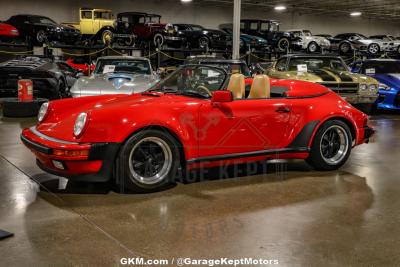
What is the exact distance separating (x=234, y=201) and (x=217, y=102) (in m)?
0.99

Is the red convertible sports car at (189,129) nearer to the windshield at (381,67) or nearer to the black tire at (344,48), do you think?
the windshield at (381,67)

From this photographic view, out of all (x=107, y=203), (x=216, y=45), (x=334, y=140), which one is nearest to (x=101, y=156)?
(x=107, y=203)

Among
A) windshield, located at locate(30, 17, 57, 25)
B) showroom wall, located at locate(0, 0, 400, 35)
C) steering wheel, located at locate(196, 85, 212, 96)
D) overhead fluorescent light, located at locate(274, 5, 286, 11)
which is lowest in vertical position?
steering wheel, located at locate(196, 85, 212, 96)

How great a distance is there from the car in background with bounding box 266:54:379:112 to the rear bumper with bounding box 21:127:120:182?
655cm

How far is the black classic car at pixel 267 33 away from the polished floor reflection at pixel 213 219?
54.5 ft

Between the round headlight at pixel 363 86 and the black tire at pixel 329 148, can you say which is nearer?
the black tire at pixel 329 148

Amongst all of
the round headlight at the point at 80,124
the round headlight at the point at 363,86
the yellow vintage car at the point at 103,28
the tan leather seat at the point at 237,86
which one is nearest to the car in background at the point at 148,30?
the yellow vintage car at the point at 103,28

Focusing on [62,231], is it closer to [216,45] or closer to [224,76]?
[224,76]

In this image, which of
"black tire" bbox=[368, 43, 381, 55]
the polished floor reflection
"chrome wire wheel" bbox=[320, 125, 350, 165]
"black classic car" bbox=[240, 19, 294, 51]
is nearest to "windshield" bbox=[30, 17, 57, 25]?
"black classic car" bbox=[240, 19, 294, 51]

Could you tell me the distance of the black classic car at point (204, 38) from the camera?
19.1 metres

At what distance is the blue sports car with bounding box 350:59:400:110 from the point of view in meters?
10.5

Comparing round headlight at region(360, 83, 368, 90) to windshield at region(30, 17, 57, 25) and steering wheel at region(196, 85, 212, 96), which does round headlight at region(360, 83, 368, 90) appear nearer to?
steering wheel at region(196, 85, 212, 96)

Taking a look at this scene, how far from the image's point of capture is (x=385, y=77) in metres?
10.9

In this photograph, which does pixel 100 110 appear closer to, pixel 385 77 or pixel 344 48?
pixel 385 77
